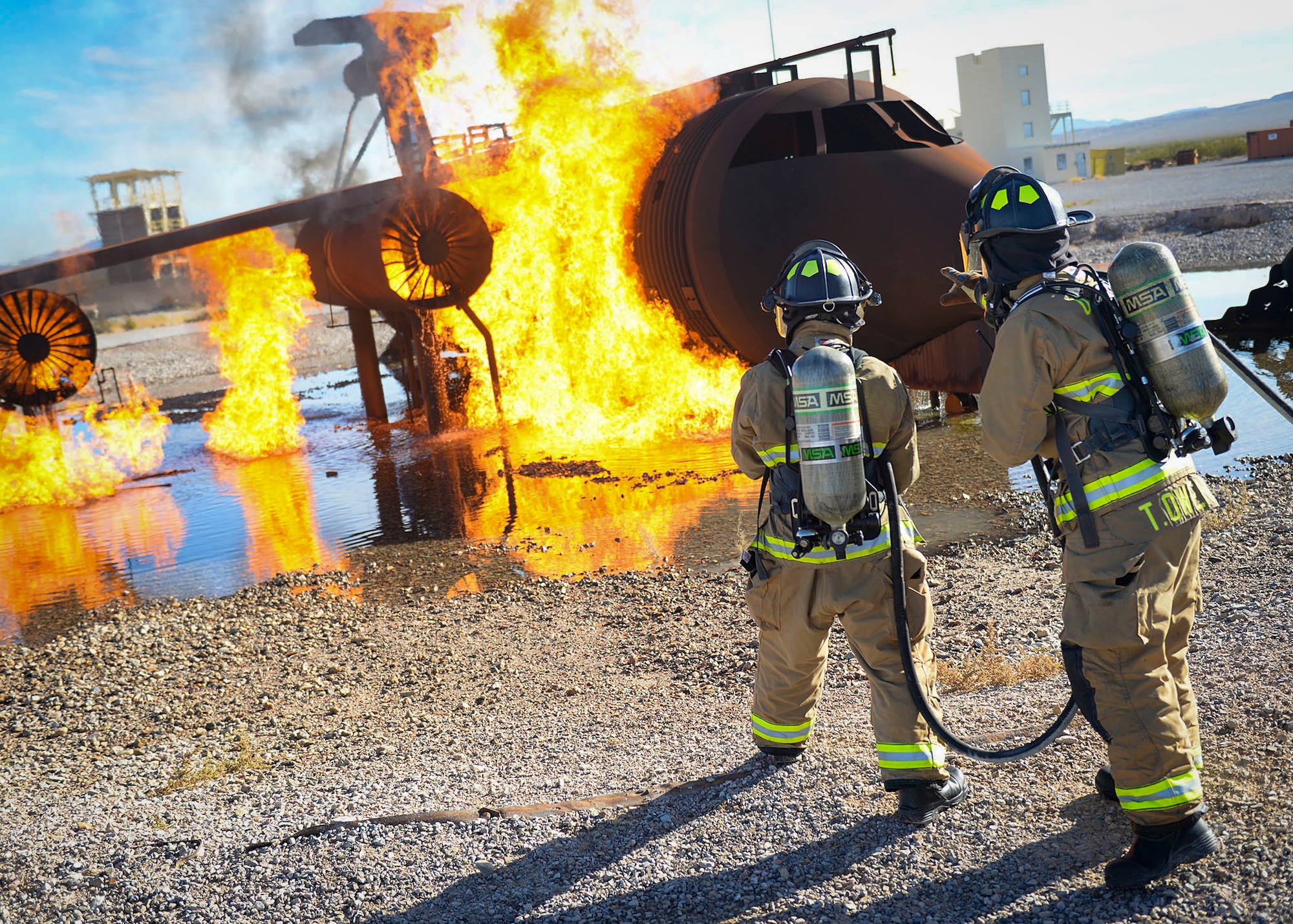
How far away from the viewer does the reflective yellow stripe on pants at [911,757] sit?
3.65 meters

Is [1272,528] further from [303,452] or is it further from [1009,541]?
[303,452]

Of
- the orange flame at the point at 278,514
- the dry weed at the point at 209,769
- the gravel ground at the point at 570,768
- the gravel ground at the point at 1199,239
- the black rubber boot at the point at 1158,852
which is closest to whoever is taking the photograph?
the black rubber boot at the point at 1158,852

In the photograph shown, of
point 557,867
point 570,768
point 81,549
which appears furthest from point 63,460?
point 557,867

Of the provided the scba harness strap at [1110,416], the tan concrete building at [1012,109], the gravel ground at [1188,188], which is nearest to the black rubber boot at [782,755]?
the scba harness strap at [1110,416]

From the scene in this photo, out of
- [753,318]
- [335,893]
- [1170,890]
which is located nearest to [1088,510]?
[1170,890]

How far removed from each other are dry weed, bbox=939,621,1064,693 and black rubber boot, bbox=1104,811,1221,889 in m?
1.72

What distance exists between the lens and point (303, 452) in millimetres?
14469

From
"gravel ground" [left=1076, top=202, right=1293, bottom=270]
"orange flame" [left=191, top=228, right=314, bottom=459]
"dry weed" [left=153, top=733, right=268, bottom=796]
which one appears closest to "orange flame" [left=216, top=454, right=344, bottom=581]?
"orange flame" [left=191, top=228, right=314, bottom=459]

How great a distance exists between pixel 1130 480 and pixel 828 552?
108 centimetres

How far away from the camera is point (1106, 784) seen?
362 centimetres

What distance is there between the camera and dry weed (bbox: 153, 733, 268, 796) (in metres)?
4.86

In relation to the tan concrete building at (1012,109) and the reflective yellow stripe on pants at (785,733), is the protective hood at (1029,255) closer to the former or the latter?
the reflective yellow stripe on pants at (785,733)

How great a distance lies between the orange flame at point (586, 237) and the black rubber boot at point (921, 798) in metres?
7.70

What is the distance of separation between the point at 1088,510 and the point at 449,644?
171 inches
